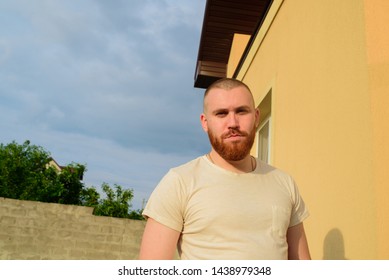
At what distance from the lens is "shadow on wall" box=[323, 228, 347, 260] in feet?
7.43

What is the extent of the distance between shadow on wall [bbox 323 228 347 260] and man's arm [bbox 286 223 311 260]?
588mm

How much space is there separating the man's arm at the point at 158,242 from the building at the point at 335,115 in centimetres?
109

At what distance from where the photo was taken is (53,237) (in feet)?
25.1

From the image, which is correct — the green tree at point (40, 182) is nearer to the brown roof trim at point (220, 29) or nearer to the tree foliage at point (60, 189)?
the tree foliage at point (60, 189)

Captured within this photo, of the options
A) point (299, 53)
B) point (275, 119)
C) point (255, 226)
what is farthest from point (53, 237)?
point (255, 226)

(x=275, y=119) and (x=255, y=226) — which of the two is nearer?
(x=255, y=226)

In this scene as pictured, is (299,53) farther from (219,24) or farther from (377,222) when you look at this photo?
(219,24)

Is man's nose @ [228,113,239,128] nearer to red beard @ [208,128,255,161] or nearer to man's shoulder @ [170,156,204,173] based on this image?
red beard @ [208,128,255,161]

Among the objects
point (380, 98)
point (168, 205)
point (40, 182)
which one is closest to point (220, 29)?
point (380, 98)

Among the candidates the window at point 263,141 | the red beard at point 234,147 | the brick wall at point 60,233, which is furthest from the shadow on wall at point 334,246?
the brick wall at point 60,233

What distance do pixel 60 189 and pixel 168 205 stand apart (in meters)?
11.7

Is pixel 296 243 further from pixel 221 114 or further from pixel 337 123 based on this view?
pixel 337 123

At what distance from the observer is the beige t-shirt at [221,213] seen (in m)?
1.54
